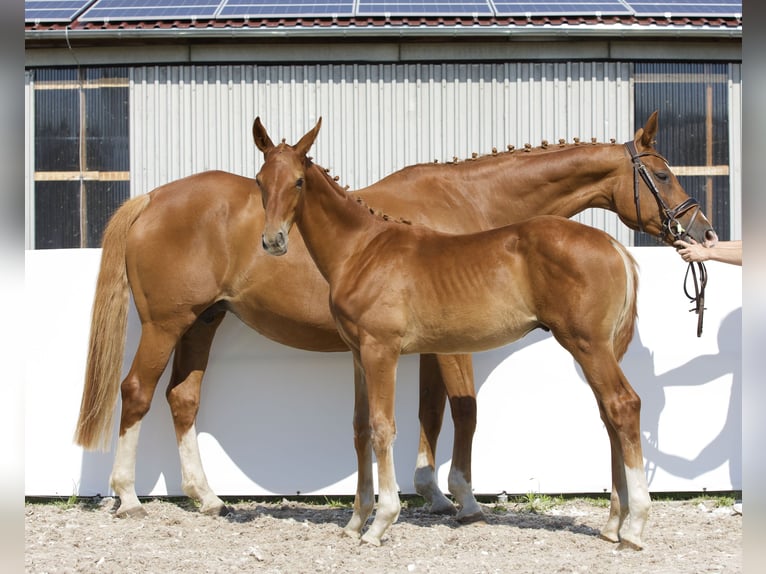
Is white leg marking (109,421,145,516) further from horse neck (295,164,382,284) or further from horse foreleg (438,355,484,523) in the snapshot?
horse foreleg (438,355,484,523)

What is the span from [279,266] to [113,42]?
183 inches

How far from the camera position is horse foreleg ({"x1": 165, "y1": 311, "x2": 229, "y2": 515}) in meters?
5.11

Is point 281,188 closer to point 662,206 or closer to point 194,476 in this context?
point 194,476

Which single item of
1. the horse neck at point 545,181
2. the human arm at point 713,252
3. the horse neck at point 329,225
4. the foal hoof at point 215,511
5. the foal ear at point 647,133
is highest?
the foal ear at point 647,133

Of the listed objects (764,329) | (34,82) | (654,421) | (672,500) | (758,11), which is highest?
(34,82)

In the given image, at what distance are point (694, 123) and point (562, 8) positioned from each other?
1816mm

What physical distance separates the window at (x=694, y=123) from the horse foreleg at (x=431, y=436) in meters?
4.25

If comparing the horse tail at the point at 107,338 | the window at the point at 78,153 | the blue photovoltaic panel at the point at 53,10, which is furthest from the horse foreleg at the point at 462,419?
the blue photovoltaic panel at the point at 53,10

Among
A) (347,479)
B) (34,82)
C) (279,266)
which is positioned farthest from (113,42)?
(347,479)

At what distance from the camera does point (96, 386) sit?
5113 mm

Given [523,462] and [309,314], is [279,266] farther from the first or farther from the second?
[523,462]

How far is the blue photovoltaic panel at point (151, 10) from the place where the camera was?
8.43 meters

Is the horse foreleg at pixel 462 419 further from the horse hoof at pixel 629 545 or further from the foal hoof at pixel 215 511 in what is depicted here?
the foal hoof at pixel 215 511

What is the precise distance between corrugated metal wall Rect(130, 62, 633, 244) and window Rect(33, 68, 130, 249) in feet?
0.83
